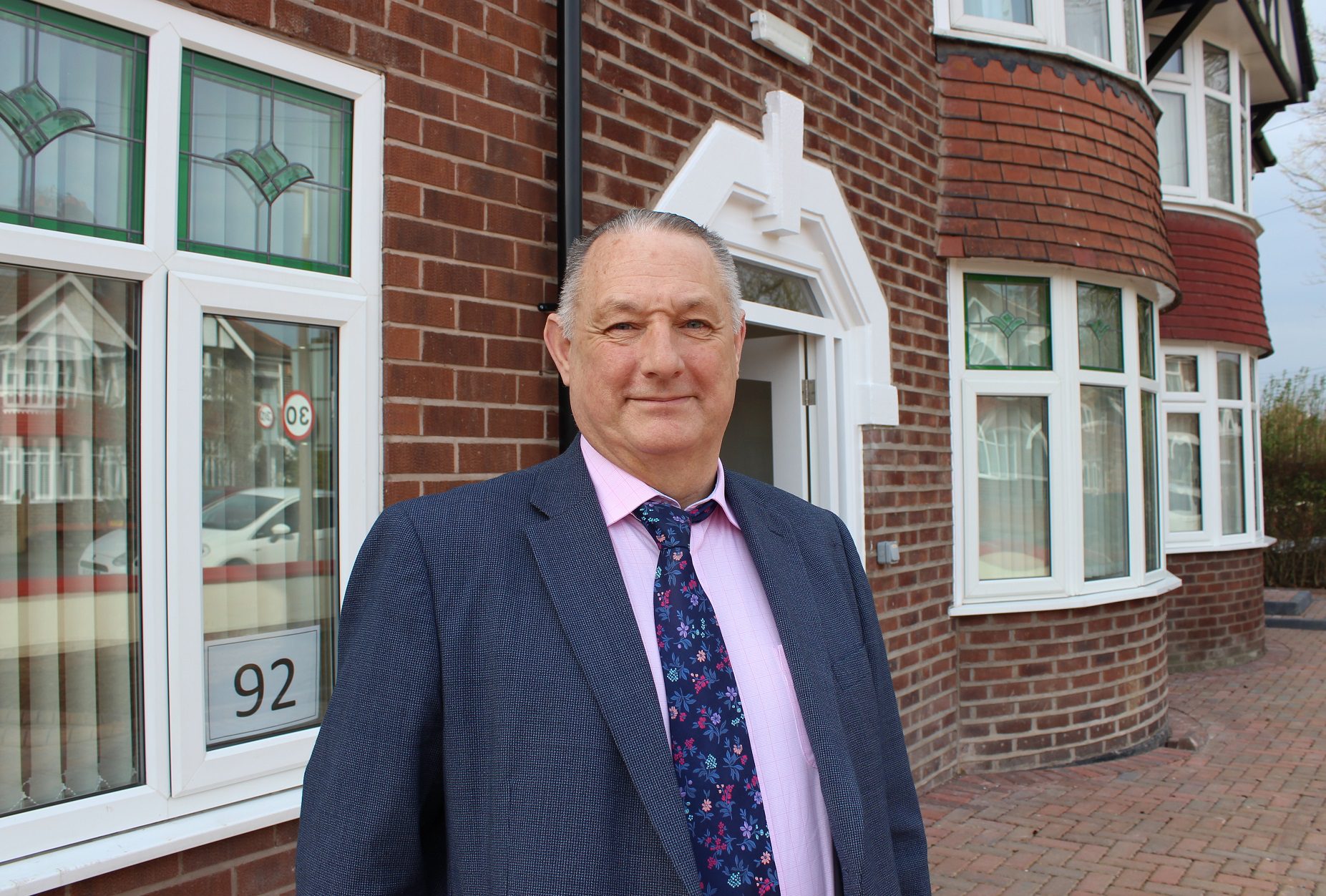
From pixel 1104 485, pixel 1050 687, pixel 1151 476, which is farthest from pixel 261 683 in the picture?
pixel 1151 476

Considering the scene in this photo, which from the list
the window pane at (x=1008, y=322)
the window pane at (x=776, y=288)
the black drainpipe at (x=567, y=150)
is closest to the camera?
the black drainpipe at (x=567, y=150)

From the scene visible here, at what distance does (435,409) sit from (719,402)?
1.30 metres

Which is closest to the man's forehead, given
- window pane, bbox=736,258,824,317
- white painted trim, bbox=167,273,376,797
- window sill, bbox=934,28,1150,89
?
white painted trim, bbox=167,273,376,797

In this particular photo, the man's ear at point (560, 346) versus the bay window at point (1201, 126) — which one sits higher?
the bay window at point (1201, 126)

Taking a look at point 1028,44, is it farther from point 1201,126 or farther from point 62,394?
point 62,394

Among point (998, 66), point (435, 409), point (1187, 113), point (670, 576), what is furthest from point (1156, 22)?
point (670, 576)

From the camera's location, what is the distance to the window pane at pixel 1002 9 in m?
5.99

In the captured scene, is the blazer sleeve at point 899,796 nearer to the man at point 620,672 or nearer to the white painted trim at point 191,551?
the man at point 620,672

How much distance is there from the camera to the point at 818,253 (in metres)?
4.67

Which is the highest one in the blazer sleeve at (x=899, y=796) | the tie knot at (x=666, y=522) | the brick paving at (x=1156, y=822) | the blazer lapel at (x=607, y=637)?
the tie knot at (x=666, y=522)

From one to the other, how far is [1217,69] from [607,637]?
11370 millimetres

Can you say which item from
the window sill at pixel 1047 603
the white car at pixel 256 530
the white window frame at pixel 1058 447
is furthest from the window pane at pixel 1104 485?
the white car at pixel 256 530

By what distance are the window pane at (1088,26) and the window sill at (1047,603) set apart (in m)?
3.46

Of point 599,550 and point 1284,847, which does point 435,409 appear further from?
point 1284,847
